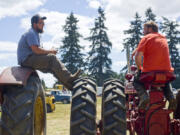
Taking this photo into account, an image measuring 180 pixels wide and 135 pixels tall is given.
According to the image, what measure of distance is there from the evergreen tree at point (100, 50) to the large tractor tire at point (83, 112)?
51.9m

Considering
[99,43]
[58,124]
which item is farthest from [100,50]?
[58,124]

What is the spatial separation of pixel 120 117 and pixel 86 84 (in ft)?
2.19

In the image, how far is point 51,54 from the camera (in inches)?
189

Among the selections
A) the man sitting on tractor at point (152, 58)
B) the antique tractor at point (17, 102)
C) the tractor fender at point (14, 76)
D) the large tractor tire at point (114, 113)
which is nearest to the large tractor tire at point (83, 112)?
the large tractor tire at point (114, 113)

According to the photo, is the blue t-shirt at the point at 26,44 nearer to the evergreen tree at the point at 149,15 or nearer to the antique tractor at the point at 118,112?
the antique tractor at the point at 118,112

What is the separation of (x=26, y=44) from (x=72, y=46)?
5354cm

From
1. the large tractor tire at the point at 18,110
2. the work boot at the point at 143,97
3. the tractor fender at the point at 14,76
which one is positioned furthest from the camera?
the work boot at the point at 143,97

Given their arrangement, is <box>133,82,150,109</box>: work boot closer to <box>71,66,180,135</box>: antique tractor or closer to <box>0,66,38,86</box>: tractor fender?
<box>71,66,180,135</box>: antique tractor

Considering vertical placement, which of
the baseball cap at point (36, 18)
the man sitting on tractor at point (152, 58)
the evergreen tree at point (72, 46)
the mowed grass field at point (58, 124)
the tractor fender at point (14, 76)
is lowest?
the mowed grass field at point (58, 124)

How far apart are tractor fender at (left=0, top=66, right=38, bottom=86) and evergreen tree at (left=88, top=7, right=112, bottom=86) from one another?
169 ft

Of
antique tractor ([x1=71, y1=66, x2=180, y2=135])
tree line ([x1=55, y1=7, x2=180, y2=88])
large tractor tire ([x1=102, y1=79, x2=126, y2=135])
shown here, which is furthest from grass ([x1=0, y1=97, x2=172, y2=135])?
→ tree line ([x1=55, y1=7, x2=180, y2=88])

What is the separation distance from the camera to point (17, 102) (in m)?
3.48

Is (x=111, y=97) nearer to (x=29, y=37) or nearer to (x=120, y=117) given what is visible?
(x=120, y=117)

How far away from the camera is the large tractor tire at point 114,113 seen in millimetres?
3639
